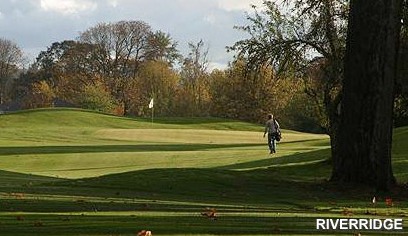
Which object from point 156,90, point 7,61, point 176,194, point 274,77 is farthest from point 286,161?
point 7,61

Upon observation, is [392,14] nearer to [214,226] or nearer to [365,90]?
[365,90]

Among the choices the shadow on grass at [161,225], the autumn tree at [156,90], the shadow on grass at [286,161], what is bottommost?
the shadow on grass at [286,161]

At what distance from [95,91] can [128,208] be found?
275 ft

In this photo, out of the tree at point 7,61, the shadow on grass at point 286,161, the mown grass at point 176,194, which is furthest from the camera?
the tree at point 7,61

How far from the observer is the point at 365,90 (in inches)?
734

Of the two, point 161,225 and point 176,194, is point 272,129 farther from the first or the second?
point 161,225

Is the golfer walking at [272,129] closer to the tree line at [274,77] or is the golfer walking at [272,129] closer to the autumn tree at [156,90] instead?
the tree line at [274,77]

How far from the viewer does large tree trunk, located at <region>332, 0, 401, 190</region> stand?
18.4 metres

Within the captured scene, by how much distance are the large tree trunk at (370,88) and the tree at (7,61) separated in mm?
99418

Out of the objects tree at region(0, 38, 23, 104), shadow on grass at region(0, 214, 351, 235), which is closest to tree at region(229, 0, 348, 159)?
shadow on grass at region(0, 214, 351, 235)

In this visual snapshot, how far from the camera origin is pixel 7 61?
115 m

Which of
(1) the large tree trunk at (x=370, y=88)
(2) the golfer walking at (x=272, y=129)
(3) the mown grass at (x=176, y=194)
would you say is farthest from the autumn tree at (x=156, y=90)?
(1) the large tree trunk at (x=370, y=88)

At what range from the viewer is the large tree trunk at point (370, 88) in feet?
60.4

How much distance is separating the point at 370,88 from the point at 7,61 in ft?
337
